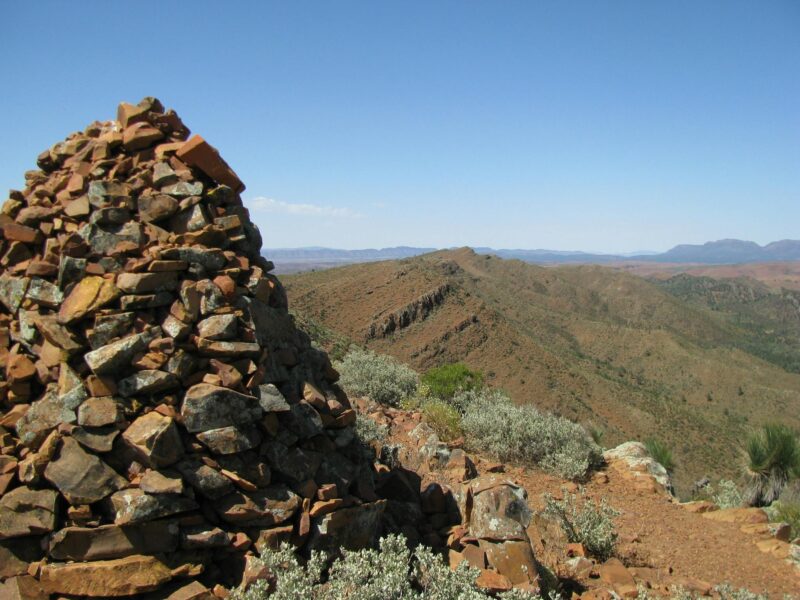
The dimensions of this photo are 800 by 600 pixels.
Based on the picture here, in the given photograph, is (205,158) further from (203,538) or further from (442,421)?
(442,421)

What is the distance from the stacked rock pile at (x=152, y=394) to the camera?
3.96 m

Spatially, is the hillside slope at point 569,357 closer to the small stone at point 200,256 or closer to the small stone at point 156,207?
the small stone at point 200,256

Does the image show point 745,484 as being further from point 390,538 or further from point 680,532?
point 390,538

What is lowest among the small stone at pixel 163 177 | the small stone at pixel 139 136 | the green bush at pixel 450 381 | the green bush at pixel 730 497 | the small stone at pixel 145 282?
the green bush at pixel 730 497

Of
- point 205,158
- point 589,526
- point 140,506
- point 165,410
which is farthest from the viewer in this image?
point 589,526

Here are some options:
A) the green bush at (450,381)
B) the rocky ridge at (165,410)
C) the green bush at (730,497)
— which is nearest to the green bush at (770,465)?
the green bush at (730,497)

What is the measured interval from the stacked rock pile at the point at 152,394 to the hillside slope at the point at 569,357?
23.5 meters

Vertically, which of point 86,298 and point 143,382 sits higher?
point 86,298

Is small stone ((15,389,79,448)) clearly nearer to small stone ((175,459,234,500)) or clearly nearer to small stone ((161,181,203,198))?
small stone ((175,459,234,500))

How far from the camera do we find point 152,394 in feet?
14.4

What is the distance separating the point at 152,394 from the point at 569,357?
5862 cm

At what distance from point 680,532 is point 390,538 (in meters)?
5.89

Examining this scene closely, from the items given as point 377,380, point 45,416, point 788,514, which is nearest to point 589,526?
point 788,514

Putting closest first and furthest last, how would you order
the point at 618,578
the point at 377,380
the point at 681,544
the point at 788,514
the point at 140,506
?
the point at 140,506, the point at 618,578, the point at 681,544, the point at 788,514, the point at 377,380
